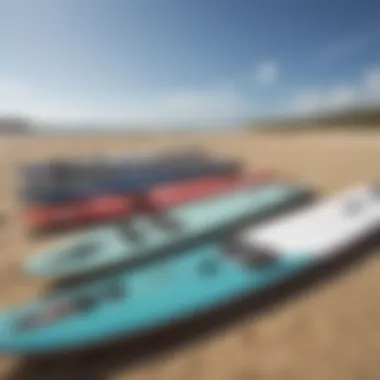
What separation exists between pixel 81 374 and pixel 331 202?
1.64 m

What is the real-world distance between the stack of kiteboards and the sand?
0.10 metres

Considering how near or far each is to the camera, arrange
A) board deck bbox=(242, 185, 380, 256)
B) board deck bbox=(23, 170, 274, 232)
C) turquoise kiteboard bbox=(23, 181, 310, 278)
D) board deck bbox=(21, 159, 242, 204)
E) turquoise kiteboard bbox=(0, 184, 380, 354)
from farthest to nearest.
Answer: board deck bbox=(21, 159, 242, 204)
board deck bbox=(23, 170, 274, 232)
board deck bbox=(242, 185, 380, 256)
turquoise kiteboard bbox=(23, 181, 310, 278)
turquoise kiteboard bbox=(0, 184, 380, 354)

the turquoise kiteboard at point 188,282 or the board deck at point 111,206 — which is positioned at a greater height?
the turquoise kiteboard at point 188,282

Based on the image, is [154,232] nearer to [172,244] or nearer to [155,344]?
[172,244]

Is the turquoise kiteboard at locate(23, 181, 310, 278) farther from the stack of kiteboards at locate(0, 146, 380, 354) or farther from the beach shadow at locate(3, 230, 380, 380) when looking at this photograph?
the beach shadow at locate(3, 230, 380, 380)

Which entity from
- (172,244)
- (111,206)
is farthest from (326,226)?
(111,206)

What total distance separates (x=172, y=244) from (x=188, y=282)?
36 centimetres

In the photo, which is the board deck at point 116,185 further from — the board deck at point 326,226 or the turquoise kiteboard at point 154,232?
the board deck at point 326,226

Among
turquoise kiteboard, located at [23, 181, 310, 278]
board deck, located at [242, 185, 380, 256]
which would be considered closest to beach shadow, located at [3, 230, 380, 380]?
board deck, located at [242, 185, 380, 256]

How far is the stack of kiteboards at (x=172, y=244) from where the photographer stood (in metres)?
1.70

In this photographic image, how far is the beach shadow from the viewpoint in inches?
64.6

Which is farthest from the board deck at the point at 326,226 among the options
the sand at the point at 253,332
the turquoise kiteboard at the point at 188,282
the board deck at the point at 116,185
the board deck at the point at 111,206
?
the board deck at the point at 116,185

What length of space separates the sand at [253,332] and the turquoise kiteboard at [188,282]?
0.11m

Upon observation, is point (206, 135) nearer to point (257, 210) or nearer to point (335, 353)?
point (257, 210)
